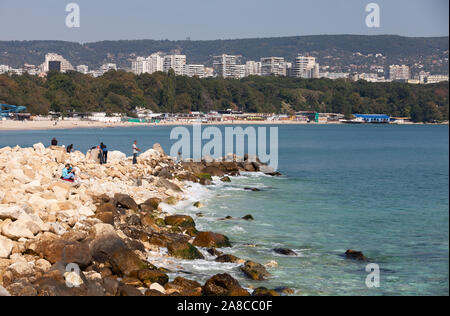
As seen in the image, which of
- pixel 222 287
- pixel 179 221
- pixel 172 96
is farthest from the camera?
pixel 172 96

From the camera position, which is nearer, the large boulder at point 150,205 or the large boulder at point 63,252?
the large boulder at point 63,252

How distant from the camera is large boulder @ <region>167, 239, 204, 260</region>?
13695 millimetres

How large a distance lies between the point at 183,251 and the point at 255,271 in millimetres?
2172

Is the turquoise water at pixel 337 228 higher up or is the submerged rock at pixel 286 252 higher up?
the submerged rock at pixel 286 252

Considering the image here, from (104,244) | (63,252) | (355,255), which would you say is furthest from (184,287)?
(355,255)

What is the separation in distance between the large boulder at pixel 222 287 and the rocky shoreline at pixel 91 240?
20mm

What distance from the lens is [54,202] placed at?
47.5 feet

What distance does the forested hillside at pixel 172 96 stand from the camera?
134 m

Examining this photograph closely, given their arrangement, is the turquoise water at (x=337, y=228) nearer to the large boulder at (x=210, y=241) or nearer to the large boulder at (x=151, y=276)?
the large boulder at (x=210, y=241)

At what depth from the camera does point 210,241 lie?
15.1m

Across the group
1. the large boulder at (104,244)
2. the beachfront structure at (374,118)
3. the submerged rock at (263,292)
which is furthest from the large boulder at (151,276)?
the beachfront structure at (374,118)

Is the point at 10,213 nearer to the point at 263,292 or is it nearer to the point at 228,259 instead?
the point at 228,259

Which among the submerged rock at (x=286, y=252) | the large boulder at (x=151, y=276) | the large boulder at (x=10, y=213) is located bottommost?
the submerged rock at (x=286, y=252)

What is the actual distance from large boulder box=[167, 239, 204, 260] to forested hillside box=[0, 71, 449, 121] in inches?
4638
